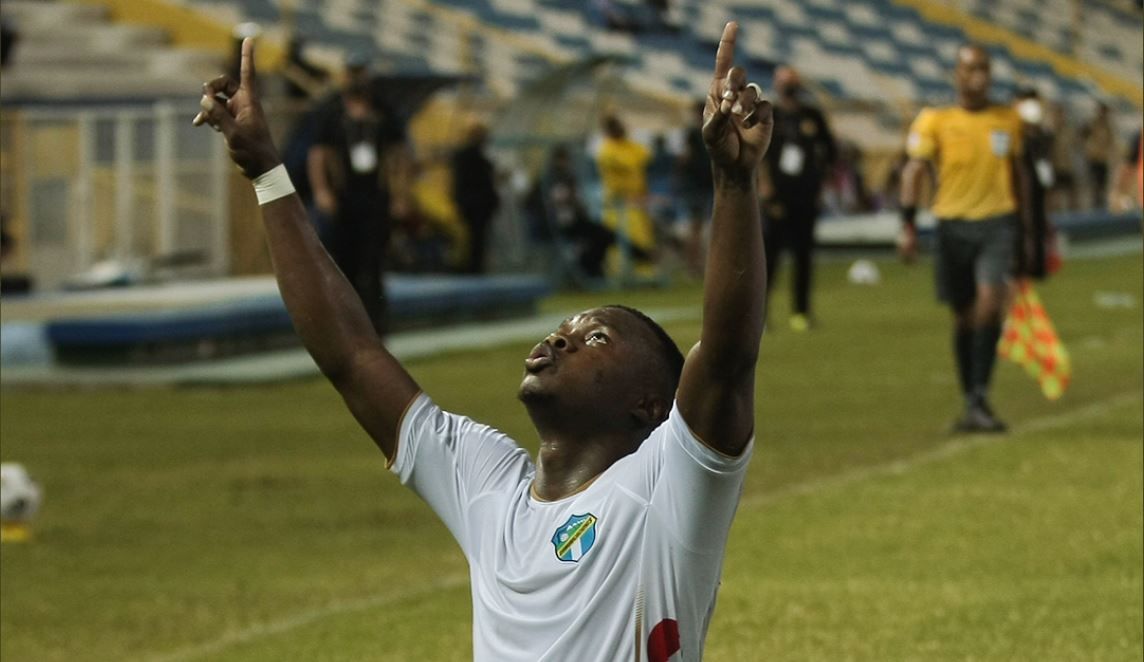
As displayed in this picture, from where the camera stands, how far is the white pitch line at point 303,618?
7.85 meters

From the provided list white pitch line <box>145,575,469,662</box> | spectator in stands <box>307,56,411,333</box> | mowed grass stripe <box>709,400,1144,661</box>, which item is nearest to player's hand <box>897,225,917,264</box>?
mowed grass stripe <box>709,400,1144,661</box>

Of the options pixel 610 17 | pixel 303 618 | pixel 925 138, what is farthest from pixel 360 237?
pixel 610 17

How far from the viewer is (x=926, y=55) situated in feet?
151

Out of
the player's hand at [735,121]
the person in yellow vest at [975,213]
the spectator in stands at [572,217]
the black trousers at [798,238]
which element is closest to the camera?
the player's hand at [735,121]

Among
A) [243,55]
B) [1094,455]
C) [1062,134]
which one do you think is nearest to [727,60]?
[243,55]

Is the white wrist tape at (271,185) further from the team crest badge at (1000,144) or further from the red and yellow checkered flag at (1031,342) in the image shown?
the red and yellow checkered flag at (1031,342)

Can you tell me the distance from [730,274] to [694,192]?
2666cm

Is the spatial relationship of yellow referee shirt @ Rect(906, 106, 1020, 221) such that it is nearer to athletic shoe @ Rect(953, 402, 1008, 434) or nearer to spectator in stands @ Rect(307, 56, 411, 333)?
athletic shoe @ Rect(953, 402, 1008, 434)

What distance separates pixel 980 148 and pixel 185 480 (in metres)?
4.72

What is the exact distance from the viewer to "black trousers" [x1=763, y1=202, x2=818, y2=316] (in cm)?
2084

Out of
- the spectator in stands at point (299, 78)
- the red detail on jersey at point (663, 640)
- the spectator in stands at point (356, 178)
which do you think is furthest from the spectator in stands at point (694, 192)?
the red detail on jersey at point (663, 640)

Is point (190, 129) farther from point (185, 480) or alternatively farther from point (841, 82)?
point (841, 82)

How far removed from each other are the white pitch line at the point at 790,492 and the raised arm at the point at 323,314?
11.0 feet

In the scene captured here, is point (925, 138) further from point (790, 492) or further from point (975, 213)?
point (790, 492)
